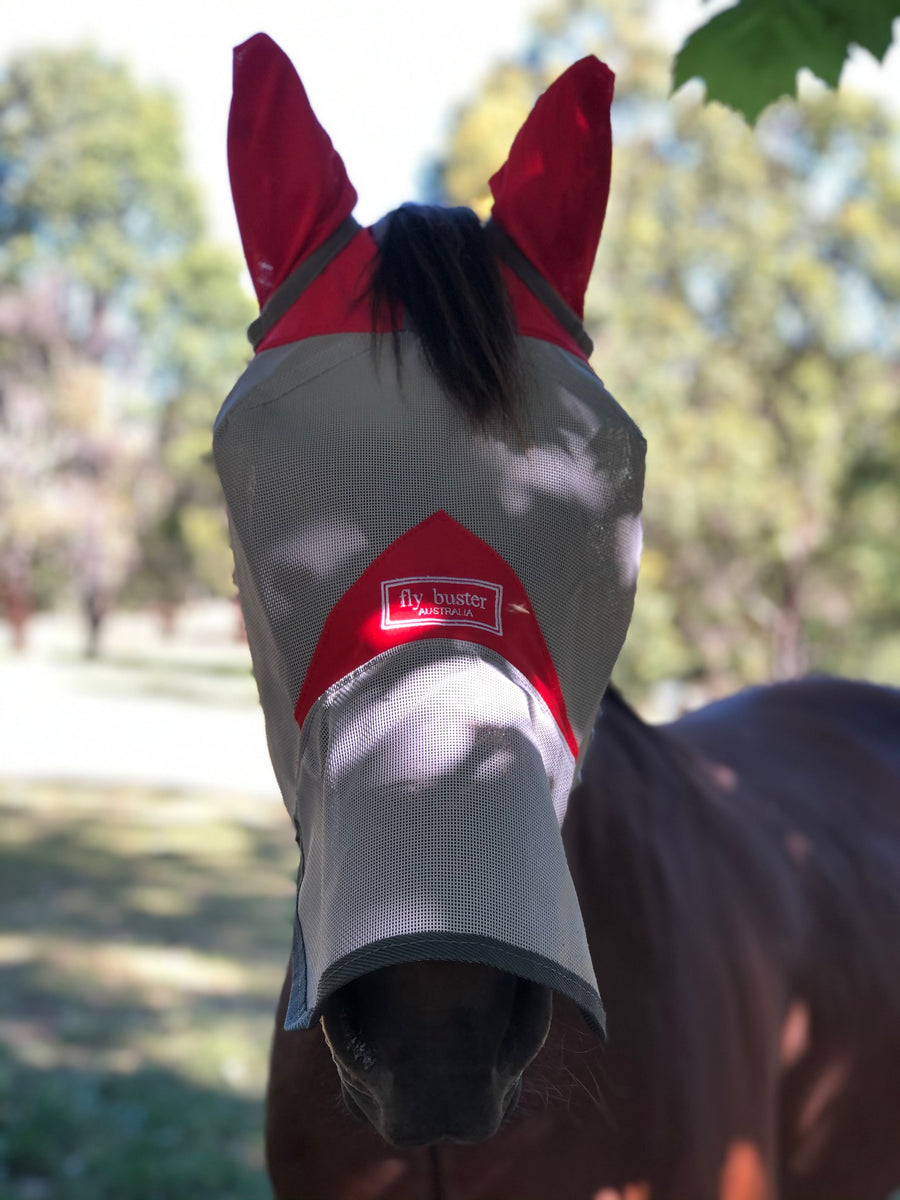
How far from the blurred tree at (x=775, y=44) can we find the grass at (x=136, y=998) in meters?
3.35

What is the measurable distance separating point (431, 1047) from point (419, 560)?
0.48 m

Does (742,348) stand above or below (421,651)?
above

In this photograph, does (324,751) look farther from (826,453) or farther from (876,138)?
(876,138)

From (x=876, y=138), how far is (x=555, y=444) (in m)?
21.4

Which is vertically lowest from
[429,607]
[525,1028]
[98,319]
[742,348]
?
[525,1028]

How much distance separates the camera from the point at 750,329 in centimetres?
1961

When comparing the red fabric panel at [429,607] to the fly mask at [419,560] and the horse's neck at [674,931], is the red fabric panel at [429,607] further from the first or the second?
the horse's neck at [674,931]

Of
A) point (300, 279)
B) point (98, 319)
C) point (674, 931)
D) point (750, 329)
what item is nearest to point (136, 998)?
point (674, 931)

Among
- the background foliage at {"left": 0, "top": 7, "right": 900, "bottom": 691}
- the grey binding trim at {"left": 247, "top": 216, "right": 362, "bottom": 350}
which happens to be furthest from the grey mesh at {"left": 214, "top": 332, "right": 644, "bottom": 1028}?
the background foliage at {"left": 0, "top": 7, "right": 900, "bottom": 691}

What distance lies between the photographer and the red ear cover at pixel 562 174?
1488 millimetres

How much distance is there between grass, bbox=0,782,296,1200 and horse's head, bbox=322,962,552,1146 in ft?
9.45

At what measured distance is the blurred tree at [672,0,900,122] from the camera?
211 cm

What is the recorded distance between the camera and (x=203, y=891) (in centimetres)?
752

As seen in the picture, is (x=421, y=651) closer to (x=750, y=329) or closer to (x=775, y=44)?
(x=775, y=44)
